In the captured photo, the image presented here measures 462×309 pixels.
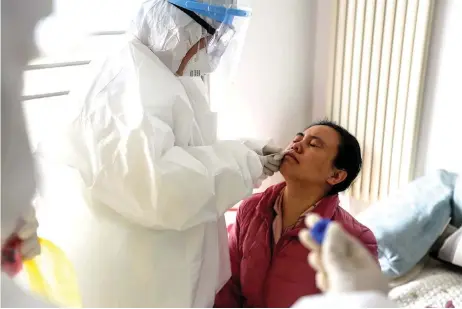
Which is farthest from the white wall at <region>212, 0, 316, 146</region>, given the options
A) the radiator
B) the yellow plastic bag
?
the yellow plastic bag

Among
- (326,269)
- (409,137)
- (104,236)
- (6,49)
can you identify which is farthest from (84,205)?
(409,137)

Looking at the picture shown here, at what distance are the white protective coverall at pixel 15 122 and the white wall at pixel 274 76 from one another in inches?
54.1

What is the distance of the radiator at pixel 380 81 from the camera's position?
201 centimetres

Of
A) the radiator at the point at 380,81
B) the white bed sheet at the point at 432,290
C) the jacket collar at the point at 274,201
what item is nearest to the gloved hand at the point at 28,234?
the jacket collar at the point at 274,201

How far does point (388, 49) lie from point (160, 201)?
140 centimetres

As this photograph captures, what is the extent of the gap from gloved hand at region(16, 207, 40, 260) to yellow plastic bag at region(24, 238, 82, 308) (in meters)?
0.04

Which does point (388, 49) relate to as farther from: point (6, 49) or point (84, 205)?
point (6, 49)

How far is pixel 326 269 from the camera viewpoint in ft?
2.22

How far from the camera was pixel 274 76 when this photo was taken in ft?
7.52

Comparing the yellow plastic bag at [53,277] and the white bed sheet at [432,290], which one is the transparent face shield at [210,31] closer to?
the yellow plastic bag at [53,277]

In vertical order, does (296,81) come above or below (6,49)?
below

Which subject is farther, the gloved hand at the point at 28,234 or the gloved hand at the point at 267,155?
the gloved hand at the point at 267,155

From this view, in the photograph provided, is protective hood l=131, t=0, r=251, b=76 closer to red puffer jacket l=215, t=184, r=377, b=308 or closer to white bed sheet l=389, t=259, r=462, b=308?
red puffer jacket l=215, t=184, r=377, b=308

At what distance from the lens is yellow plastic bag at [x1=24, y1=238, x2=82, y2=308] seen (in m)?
0.94
